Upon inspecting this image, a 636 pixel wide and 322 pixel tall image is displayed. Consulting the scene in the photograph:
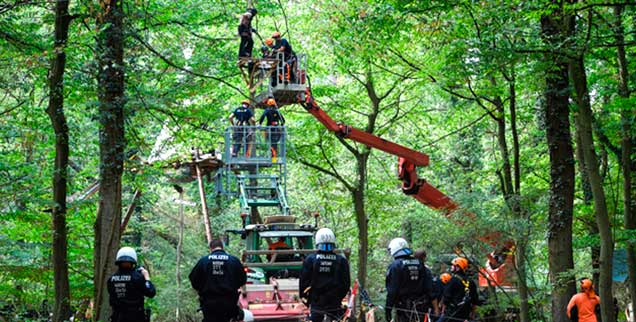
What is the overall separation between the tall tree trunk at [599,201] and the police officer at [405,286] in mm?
2856

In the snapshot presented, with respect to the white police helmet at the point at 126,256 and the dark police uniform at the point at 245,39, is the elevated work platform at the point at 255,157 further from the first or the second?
the white police helmet at the point at 126,256

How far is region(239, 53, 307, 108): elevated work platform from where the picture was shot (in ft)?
61.4

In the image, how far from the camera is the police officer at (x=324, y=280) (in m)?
10.3

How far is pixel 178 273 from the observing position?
28.2 metres

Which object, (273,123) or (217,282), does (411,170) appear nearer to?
(273,123)

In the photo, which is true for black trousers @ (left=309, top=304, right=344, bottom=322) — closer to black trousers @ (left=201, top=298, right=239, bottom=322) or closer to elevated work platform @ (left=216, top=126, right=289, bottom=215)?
black trousers @ (left=201, top=298, right=239, bottom=322)

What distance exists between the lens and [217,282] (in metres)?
9.56

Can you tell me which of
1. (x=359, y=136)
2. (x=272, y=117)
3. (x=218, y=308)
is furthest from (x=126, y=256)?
(x=359, y=136)

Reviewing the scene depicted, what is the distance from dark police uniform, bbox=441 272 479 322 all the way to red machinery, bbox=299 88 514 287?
515cm

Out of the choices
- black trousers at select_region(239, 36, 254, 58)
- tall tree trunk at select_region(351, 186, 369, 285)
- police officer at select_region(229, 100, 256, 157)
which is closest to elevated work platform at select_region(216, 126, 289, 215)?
police officer at select_region(229, 100, 256, 157)

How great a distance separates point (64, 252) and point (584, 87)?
9.58 metres

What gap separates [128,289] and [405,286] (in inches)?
165

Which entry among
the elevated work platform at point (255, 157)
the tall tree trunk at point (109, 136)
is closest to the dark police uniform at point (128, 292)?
the tall tree trunk at point (109, 136)

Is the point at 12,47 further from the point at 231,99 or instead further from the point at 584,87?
the point at 231,99
